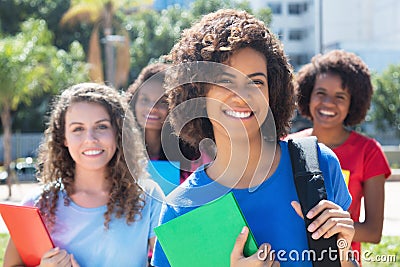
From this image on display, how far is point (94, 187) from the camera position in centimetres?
279

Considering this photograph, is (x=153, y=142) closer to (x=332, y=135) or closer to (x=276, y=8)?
(x=332, y=135)

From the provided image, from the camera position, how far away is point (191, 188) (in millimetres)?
1904

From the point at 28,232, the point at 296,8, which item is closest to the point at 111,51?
the point at 28,232

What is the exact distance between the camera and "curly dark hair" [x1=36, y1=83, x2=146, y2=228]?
2662 millimetres

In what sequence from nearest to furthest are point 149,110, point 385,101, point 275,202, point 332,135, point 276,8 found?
Answer: 1. point 275,202
2. point 332,135
3. point 149,110
4. point 385,101
5. point 276,8

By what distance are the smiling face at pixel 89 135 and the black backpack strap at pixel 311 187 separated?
1111mm

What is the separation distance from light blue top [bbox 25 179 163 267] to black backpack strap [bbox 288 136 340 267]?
0.84m

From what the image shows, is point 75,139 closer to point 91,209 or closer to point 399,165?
point 91,209

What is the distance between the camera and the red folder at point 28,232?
234 centimetres

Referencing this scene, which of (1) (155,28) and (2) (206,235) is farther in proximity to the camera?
(1) (155,28)

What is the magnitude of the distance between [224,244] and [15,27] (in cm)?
2643

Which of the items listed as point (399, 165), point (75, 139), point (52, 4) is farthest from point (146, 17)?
point (75, 139)

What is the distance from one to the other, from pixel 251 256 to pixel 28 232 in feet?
3.55

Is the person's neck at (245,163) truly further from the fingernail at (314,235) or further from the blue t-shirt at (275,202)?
the fingernail at (314,235)
